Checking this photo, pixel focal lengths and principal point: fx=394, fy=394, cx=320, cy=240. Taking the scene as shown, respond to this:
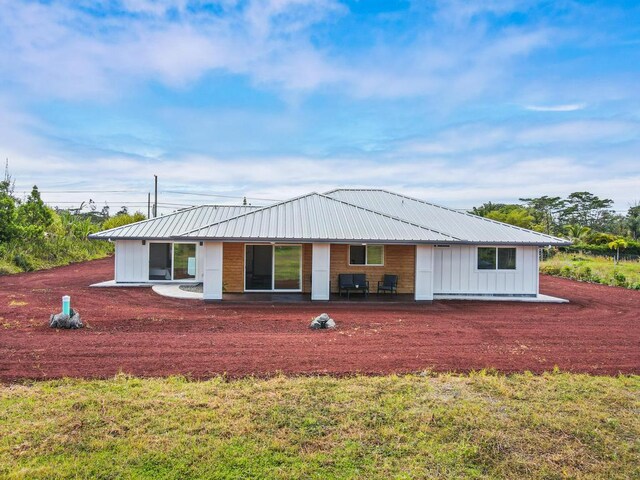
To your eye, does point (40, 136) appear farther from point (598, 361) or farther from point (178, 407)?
point (598, 361)

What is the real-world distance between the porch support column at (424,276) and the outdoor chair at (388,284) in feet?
3.19

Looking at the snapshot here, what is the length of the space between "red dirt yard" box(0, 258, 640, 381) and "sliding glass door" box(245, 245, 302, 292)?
241 cm

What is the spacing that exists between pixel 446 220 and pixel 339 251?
531 cm

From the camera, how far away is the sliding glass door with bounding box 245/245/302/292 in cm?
1502

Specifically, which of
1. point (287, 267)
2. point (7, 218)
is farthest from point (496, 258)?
point (7, 218)

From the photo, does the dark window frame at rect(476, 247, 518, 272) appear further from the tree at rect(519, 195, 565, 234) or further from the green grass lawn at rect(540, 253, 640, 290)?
the tree at rect(519, 195, 565, 234)

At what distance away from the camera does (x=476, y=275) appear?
49.4 ft

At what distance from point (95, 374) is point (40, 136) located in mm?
23336

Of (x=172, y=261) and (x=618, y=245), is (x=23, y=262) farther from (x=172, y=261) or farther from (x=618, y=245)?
(x=618, y=245)

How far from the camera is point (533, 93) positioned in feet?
56.3

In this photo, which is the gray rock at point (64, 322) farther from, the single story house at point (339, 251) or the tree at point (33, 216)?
the tree at point (33, 216)

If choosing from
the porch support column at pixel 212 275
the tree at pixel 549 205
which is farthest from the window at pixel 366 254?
the tree at pixel 549 205

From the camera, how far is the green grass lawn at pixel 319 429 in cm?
384

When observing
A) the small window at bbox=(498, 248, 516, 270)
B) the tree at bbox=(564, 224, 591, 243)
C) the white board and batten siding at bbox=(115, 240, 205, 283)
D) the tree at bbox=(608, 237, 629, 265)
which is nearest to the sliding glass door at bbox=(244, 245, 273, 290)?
the white board and batten siding at bbox=(115, 240, 205, 283)
